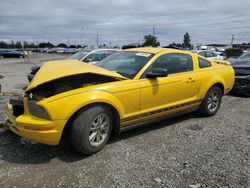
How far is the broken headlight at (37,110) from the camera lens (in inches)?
133

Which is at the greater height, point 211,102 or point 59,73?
point 59,73

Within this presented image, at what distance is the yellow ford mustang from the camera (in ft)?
11.3

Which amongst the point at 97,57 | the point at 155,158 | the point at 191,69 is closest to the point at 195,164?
the point at 155,158

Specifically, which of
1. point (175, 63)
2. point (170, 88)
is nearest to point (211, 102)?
point (175, 63)

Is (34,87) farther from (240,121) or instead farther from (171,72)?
(240,121)

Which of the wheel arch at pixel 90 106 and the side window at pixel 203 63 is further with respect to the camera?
the side window at pixel 203 63

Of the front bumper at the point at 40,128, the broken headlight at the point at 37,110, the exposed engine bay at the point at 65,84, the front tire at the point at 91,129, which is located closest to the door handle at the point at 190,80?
the exposed engine bay at the point at 65,84

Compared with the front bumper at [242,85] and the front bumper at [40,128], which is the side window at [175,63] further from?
the front bumper at [242,85]

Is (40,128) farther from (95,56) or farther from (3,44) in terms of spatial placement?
(3,44)

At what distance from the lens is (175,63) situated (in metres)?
4.99

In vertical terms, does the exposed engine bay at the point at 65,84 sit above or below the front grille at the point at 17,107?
above

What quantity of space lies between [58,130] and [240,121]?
12.7 feet

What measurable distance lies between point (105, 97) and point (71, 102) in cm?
52

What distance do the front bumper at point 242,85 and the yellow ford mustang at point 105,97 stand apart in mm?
3140
